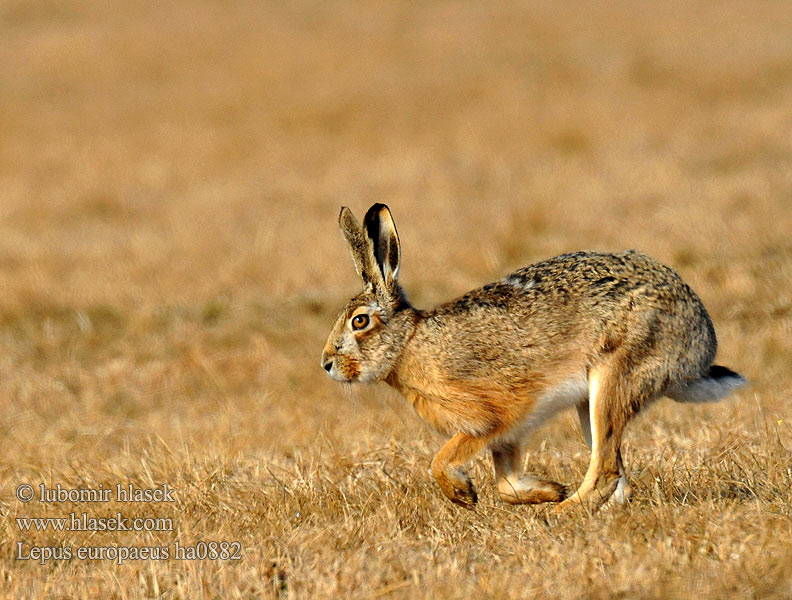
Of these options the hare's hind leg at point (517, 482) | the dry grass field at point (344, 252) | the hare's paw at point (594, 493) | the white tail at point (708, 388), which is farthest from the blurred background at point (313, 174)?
the white tail at point (708, 388)

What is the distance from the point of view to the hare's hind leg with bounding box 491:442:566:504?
4895 millimetres

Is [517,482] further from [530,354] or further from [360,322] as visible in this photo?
[360,322]

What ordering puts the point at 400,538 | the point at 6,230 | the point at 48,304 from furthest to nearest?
the point at 6,230 < the point at 48,304 < the point at 400,538

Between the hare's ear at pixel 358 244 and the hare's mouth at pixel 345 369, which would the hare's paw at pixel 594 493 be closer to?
the hare's mouth at pixel 345 369

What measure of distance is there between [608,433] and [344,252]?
24.6ft

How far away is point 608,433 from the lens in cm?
481

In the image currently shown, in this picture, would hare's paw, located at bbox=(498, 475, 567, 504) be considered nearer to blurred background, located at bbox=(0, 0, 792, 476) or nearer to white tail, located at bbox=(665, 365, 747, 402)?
white tail, located at bbox=(665, 365, 747, 402)

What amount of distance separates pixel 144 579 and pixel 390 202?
10326 mm

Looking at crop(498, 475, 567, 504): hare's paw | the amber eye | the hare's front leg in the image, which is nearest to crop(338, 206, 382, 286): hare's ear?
the amber eye

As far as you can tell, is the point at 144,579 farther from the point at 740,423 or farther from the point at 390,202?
the point at 390,202

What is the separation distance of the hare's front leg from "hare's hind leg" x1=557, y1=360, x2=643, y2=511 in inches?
15.5

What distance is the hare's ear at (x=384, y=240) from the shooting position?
5.27 meters

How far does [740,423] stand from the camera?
616cm

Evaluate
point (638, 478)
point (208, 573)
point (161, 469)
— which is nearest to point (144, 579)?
point (208, 573)
